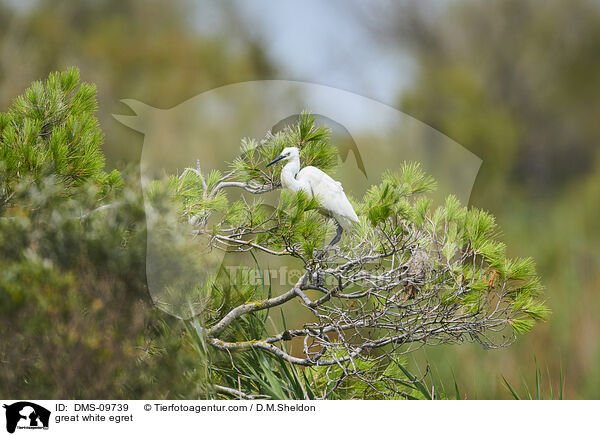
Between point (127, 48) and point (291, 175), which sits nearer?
point (291, 175)

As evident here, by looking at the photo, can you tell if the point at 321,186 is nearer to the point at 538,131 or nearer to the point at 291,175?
the point at 291,175

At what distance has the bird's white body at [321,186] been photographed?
115cm

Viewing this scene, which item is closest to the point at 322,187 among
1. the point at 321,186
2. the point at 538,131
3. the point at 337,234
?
the point at 321,186

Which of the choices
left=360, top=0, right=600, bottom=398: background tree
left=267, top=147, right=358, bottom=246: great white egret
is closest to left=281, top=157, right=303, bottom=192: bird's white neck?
left=267, top=147, right=358, bottom=246: great white egret

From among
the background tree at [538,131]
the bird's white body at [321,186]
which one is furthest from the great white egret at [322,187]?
the background tree at [538,131]

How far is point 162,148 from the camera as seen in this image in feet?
6.05

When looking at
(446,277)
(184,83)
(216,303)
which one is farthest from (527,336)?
(184,83)

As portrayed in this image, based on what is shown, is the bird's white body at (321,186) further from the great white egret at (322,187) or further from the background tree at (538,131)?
the background tree at (538,131)

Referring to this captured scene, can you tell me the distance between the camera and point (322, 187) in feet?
3.80

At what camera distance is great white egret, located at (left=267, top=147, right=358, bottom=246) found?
3.78ft

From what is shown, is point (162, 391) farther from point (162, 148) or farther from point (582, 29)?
point (582, 29)

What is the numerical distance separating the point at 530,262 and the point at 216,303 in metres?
0.77

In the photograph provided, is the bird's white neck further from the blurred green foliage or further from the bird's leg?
the blurred green foliage

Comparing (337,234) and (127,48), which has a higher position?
(127,48)
